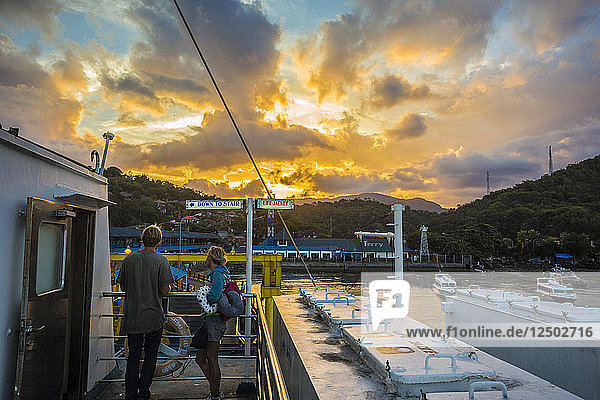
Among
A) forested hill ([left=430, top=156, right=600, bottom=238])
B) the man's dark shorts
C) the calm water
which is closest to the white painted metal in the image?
the man's dark shorts

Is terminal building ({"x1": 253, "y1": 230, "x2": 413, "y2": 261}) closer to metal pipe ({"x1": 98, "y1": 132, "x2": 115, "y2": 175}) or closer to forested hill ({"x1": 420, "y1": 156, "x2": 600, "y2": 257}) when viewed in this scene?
forested hill ({"x1": 420, "y1": 156, "x2": 600, "y2": 257})

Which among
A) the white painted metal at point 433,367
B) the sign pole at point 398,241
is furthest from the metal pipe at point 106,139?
the sign pole at point 398,241

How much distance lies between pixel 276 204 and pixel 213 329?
13.3ft

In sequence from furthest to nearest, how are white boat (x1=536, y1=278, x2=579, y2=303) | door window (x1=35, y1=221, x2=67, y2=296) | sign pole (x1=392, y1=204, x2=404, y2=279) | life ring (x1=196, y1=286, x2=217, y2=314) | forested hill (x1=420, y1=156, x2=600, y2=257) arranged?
forested hill (x1=420, y1=156, x2=600, y2=257) < white boat (x1=536, y1=278, x2=579, y2=303) < sign pole (x1=392, y1=204, x2=404, y2=279) < life ring (x1=196, y1=286, x2=217, y2=314) < door window (x1=35, y1=221, x2=67, y2=296)

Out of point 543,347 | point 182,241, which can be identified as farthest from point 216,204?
point 182,241

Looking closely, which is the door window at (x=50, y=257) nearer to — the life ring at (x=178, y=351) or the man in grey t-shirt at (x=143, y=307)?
the man in grey t-shirt at (x=143, y=307)

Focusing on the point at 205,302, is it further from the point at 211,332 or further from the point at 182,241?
the point at 182,241

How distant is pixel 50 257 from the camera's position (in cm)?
364

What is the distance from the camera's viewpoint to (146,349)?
3.93 metres

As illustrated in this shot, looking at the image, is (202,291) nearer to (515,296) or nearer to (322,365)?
(322,365)

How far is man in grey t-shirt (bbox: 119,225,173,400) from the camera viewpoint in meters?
3.80

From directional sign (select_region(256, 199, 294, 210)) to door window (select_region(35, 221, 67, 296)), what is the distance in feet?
14.3

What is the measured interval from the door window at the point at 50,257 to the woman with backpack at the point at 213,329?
1.36m

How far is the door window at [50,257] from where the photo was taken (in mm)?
3436
